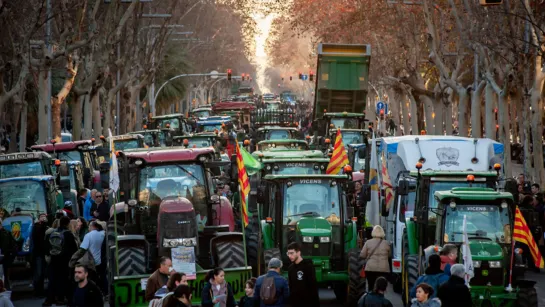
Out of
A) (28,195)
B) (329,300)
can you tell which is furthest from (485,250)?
(28,195)

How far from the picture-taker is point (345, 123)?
45.6 m

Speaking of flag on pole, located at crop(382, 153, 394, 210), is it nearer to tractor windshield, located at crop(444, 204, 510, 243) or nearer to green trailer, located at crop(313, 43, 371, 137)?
tractor windshield, located at crop(444, 204, 510, 243)

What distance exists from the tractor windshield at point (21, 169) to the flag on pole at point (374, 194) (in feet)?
25.0

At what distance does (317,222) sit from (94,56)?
103ft

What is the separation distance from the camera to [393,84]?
70.4 metres

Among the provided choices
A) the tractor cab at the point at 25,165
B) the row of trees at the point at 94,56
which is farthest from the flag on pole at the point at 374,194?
the row of trees at the point at 94,56

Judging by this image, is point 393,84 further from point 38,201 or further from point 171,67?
point 38,201

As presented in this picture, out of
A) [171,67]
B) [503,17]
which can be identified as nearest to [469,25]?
Answer: [503,17]

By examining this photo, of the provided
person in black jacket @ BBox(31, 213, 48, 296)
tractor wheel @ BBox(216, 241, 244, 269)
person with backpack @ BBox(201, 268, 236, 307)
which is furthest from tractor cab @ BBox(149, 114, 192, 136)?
person with backpack @ BBox(201, 268, 236, 307)

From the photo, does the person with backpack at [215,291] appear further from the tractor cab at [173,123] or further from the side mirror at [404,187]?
the tractor cab at [173,123]

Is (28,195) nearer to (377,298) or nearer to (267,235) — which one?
(267,235)

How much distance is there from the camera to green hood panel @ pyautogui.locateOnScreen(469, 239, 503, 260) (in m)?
17.8

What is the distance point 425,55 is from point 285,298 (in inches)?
1970

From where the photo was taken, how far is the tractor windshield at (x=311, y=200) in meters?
20.4
